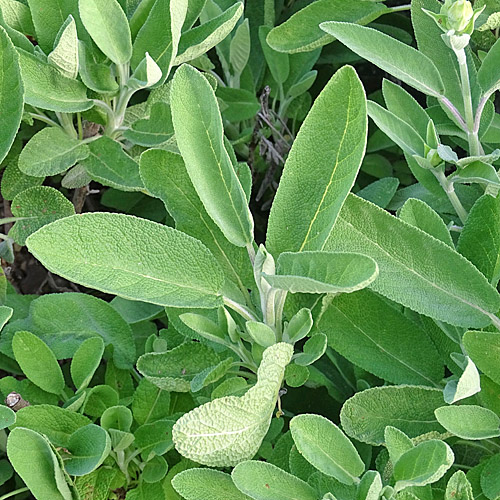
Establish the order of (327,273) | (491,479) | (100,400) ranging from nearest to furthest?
1. (327,273)
2. (491,479)
3. (100,400)

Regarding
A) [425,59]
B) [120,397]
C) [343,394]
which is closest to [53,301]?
[120,397]

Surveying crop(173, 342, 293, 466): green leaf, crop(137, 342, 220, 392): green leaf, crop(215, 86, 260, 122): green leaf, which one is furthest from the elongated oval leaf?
crop(215, 86, 260, 122): green leaf

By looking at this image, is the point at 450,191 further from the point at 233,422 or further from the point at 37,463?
the point at 37,463

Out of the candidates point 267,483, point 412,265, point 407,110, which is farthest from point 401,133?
point 267,483

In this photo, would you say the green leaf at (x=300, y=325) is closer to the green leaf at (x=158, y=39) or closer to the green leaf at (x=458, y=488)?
the green leaf at (x=458, y=488)

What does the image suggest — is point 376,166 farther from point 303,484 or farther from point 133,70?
point 303,484

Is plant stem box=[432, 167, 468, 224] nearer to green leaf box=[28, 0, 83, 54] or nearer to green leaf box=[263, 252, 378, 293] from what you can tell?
green leaf box=[263, 252, 378, 293]

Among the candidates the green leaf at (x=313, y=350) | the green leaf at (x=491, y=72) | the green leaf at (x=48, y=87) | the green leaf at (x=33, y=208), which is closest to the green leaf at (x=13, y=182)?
the green leaf at (x=33, y=208)

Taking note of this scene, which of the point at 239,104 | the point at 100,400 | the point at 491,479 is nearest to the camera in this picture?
the point at 491,479
